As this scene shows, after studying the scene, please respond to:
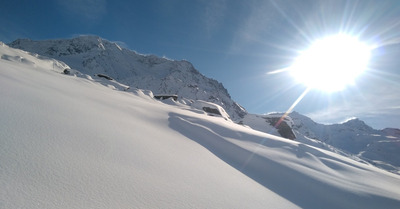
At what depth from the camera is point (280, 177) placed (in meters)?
3.85

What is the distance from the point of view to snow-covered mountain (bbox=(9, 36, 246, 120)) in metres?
126

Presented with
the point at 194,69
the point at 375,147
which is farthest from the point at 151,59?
the point at 375,147

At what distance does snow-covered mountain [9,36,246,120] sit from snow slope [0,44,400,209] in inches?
4433

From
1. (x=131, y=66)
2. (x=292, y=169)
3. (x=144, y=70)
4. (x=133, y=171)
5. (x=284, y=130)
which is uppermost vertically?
(x=144, y=70)

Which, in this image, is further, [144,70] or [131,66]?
[144,70]

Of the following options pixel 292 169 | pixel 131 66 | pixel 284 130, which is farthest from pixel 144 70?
pixel 292 169

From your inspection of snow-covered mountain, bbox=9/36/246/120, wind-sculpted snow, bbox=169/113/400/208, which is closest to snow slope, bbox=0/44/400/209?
wind-sculpted snow, bbox=169/113/400/208

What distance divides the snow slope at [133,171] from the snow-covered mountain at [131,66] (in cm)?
11260

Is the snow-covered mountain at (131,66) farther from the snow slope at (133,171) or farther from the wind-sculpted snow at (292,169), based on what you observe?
the snow slope at (133,171)

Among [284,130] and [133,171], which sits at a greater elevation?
[284,130]

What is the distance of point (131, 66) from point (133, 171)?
17856 centimetres

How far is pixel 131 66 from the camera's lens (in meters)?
166

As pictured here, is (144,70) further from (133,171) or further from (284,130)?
(133,171)

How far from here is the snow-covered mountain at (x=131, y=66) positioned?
12556cm
